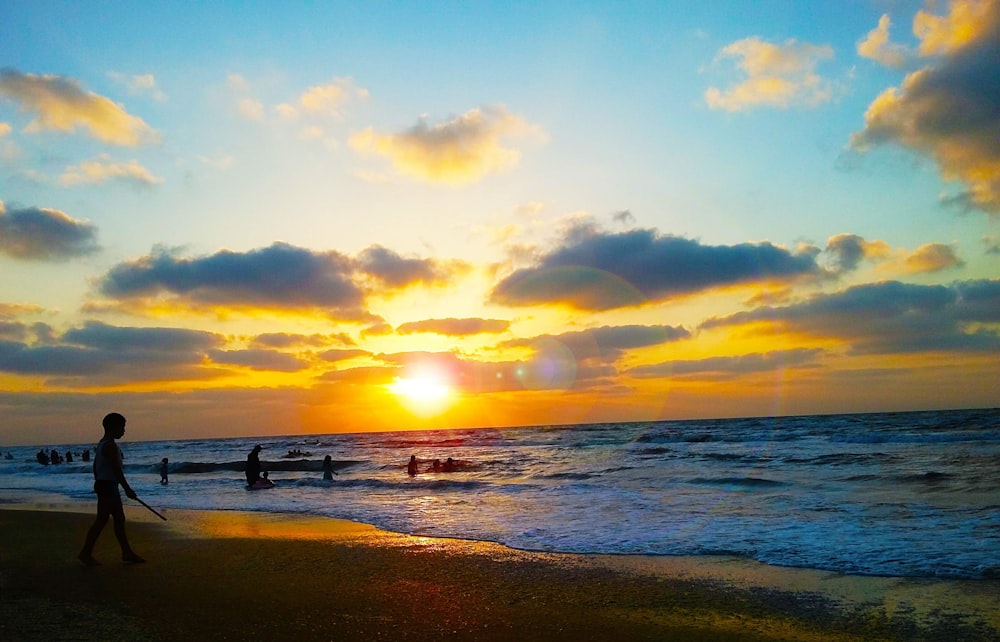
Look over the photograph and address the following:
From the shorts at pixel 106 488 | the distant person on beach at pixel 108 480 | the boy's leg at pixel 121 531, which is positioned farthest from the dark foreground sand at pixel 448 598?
the shorts at pixel 106 488

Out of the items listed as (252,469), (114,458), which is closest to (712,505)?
(114,458)

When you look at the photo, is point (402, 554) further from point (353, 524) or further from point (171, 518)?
point (171, 518)

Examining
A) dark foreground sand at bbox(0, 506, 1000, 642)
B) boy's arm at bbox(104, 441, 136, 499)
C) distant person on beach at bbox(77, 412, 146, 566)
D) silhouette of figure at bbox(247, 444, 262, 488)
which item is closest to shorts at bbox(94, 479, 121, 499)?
distant person on beach at bbox(77, 412, 146, 566)

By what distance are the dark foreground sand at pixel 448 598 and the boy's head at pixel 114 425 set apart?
1883 millimetres

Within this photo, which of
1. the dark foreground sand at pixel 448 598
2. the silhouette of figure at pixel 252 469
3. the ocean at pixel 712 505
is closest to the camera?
the dark foreground sand at pixel 448 598

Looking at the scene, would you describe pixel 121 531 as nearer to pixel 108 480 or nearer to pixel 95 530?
pixel 95 530

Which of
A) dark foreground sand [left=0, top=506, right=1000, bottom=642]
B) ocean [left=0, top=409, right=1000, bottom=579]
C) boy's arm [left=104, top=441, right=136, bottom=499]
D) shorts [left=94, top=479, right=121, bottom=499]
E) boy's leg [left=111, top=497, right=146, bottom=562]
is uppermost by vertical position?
boy's arm [left=104, top=441, right=136, bottom=499]

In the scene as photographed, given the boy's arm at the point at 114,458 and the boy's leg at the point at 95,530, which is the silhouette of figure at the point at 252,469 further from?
the boy's arm at the point at 114,458

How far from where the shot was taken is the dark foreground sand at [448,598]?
20.9 ft

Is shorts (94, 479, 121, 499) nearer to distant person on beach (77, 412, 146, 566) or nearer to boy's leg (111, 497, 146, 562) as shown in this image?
distant person on beach (77, 412, 146, 566)

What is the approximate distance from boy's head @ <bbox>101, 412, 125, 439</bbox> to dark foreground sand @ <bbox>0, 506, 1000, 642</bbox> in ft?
6.18

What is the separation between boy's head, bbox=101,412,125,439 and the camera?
9.47 meters

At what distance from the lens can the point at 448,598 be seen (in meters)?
7.65

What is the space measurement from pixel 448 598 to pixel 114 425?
18.2 ft
